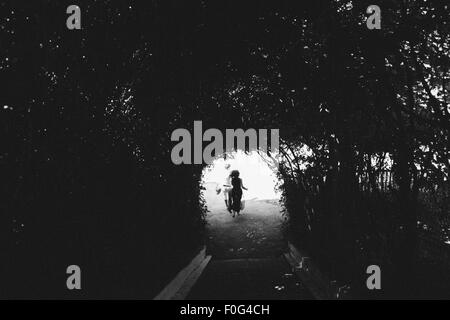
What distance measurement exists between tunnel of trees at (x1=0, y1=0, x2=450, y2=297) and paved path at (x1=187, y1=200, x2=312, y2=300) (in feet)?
3.10

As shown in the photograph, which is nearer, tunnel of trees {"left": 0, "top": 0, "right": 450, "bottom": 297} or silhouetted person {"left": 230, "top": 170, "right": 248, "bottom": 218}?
tunnel of trees {"left": 0, "top": 0, "right": 450, "bottom": 297}

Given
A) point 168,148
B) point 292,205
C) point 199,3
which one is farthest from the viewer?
point 292,205

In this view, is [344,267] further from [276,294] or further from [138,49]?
[138,49]

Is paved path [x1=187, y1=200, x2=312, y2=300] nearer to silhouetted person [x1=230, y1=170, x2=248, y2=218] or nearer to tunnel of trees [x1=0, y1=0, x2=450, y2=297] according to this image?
silhouetted person [x1=230, y1=170, x2=248, y2=218]

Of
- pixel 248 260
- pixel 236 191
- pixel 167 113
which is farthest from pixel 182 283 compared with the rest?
pixel 236 191

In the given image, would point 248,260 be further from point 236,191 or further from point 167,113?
point 236,191

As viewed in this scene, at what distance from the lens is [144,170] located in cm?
812

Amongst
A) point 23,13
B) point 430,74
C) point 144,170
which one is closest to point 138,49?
point 23,13

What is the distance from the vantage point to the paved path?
24.1 feet

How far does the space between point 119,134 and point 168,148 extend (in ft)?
10.5

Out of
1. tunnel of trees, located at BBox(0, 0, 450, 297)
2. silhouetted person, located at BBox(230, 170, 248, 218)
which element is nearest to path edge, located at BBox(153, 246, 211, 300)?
tunnel of trees, located at BBox(0, 0, 450, 297)

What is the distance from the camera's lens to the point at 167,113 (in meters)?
8.41

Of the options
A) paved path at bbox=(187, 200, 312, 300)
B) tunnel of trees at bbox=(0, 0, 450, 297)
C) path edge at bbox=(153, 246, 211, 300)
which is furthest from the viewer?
paved path at bbox=(187, 200, 312, 300)

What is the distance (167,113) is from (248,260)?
522 centimetres
